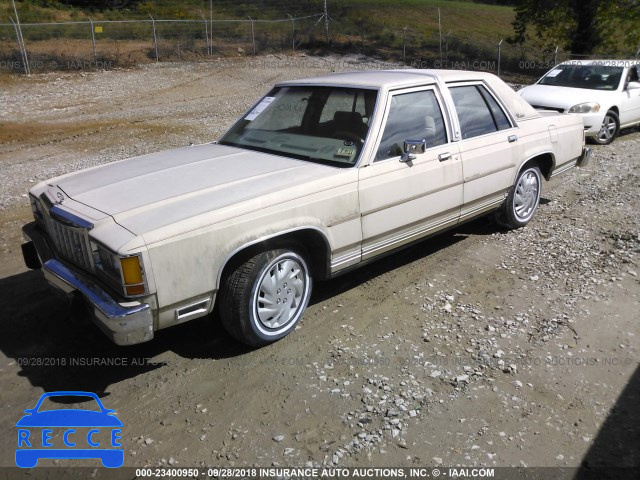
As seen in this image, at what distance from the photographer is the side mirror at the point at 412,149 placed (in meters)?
4.24

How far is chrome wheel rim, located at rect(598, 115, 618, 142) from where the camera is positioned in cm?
1030

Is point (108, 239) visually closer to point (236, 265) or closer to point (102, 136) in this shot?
point (236, 265)

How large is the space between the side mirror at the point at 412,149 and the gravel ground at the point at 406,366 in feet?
3.72

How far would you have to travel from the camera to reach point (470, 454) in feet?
9.79

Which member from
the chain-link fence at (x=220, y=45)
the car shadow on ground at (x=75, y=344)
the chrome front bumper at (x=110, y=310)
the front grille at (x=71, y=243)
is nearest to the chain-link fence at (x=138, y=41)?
the chain-link fence at (x=220, y=45)

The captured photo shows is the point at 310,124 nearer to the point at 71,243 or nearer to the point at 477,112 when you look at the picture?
the point at 477,112

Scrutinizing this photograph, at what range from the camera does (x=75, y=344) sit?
399 cm

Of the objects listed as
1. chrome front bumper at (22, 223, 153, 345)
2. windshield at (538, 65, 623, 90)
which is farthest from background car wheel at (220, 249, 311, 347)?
windshield at (538, 65, 623, 90)

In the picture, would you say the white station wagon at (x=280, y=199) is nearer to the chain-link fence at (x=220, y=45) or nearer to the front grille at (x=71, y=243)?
the front grille at (x=71, y=243)

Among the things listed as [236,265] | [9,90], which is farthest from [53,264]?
[9,90]

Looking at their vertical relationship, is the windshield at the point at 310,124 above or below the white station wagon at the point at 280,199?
above

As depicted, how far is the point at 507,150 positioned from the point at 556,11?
61.9ft

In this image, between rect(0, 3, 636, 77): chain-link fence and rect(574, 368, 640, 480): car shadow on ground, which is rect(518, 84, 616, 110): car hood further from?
rect(0, 3, 636, 77): chain-link fence

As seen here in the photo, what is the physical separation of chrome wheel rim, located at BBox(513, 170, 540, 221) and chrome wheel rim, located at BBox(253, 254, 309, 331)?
2931 millimetres
